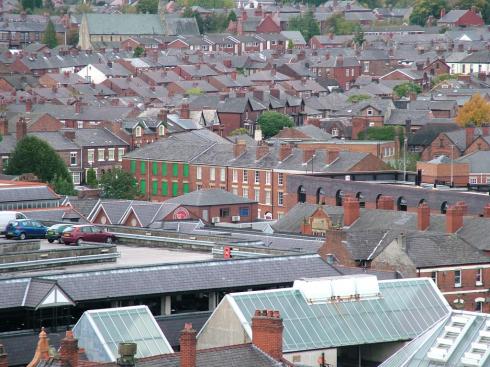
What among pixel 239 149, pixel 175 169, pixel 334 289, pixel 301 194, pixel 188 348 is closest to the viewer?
pixel 188 348

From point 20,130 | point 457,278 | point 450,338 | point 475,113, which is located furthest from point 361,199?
point 475,113

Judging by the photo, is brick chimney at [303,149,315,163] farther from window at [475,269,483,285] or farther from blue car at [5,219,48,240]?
blue car at [5,219,48,240]

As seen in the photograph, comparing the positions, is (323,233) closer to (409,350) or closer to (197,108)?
(409,350)

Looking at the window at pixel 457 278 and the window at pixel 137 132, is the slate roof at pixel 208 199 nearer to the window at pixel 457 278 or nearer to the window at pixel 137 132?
the window at pixel 457 278

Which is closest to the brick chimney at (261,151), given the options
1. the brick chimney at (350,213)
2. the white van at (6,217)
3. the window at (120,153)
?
the window at (120,153)

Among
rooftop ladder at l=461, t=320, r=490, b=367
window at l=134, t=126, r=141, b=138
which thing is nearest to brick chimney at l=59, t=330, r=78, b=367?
rooftop ladder at l=461, t=320, r=490, b=367

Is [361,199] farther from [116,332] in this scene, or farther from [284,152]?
[116,332]

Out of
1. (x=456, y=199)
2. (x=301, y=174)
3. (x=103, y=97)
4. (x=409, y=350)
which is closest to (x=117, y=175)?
(x=301, y=174)

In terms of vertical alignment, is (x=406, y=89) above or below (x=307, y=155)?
below
